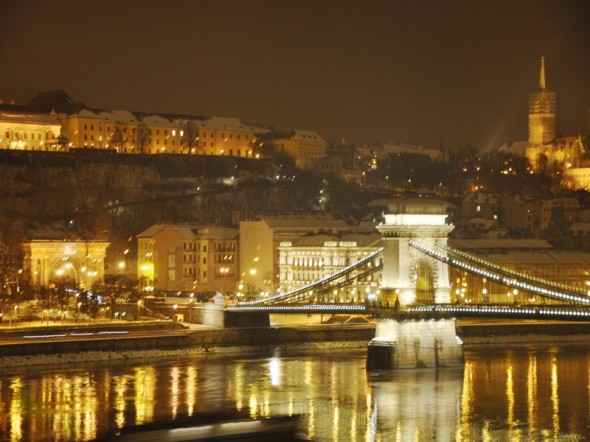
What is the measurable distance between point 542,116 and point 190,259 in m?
57.1

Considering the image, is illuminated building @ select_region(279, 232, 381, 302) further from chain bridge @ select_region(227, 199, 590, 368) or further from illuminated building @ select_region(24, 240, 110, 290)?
chain bridge @ select_region(227, 199, 590, 368)

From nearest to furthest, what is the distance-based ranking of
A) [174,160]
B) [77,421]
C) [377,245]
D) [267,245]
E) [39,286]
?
[77,421] → [39,286] → [377,245] → [267,245] → [174,160]

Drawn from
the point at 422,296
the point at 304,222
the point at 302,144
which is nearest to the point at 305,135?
the point at 302,144

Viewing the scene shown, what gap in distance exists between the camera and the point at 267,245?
68250 mm

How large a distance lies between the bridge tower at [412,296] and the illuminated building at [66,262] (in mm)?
20453

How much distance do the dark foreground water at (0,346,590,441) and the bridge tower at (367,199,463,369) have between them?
2.13 ft

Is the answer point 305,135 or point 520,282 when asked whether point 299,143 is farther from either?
point 520,282

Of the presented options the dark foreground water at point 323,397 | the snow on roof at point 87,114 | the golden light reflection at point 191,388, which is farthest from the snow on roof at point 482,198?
the golden light reflection at point 191,388

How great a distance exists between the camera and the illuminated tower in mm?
119688

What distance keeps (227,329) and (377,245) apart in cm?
1566

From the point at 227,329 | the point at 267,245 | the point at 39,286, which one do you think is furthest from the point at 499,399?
the point at 267,245

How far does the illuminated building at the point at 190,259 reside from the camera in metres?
68.4

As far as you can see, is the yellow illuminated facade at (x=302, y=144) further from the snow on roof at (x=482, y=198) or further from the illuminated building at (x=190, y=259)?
the illuminated building at (x=190, y=259)

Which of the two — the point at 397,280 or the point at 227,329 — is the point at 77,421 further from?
the point at 227,329
